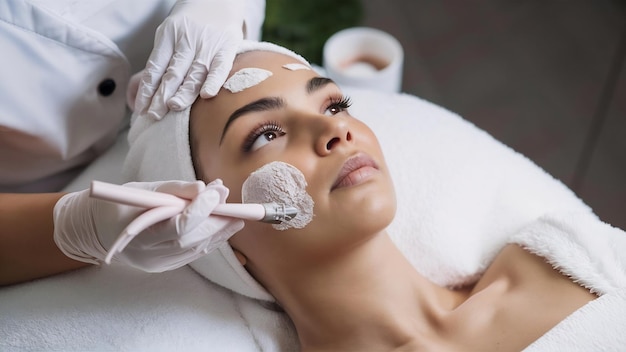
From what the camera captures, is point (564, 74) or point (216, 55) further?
point (564, 74)

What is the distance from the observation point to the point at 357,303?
121cm

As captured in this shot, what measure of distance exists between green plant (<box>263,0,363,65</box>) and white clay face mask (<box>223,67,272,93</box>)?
982 mm

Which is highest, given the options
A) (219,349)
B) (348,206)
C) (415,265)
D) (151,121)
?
(348,206)

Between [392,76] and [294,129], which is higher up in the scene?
[294,129]

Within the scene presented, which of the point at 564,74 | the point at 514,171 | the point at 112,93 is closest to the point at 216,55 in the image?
the point at 112,93

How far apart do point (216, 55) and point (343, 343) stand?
0.61 m

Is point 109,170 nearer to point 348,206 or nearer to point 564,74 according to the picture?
point 348,206

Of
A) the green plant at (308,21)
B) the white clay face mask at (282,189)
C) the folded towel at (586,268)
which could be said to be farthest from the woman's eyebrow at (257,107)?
the green plant at (308,21)

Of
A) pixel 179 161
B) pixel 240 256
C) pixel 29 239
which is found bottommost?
pixel 29 239

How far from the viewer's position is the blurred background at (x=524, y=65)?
2.28 m

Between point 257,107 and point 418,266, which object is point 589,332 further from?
point 257,107

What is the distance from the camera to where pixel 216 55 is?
1299 mm

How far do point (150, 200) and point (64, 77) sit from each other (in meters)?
0.59

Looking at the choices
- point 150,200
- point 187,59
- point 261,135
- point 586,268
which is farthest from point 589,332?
point 187,59
